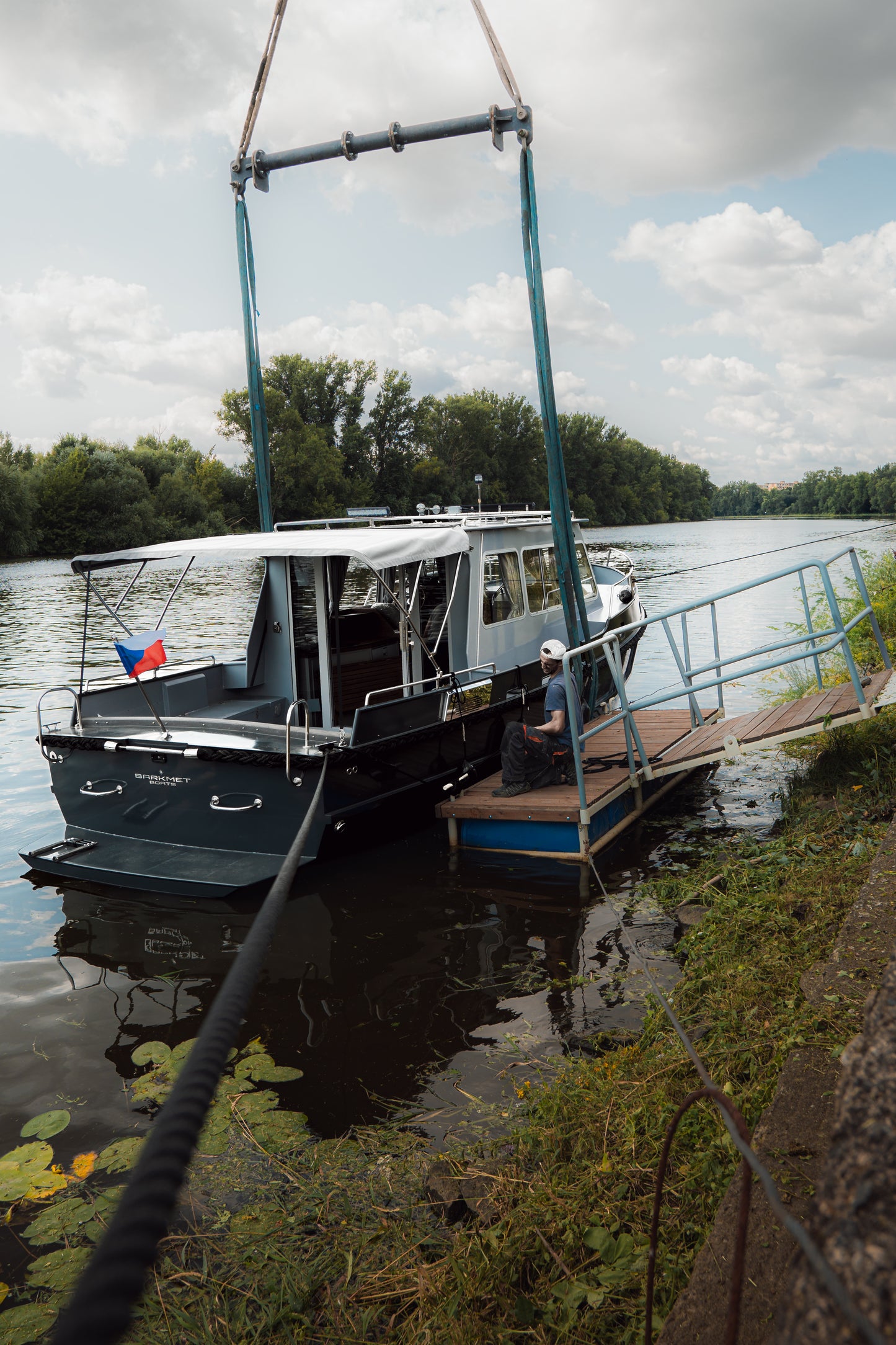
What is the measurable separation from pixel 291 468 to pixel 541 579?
5408 cm

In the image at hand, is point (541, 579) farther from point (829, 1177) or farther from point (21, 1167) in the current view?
point (829, 1177)

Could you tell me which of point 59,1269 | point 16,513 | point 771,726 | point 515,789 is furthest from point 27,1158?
point 16,513

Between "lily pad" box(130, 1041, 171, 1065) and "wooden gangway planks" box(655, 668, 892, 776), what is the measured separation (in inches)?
178

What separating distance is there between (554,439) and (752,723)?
3205mm

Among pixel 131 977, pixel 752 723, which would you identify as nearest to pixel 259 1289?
pixel 131 977

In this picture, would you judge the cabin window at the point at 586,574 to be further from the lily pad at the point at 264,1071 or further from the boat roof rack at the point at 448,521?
the lily pad at the point at 264,1071

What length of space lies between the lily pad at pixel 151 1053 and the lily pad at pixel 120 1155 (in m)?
0.78

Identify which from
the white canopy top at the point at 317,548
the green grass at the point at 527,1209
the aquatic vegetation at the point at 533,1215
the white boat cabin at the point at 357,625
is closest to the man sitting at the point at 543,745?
the white boat cabin at the point at 357,625

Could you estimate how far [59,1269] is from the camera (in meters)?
3.59

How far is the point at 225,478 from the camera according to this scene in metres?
70.9

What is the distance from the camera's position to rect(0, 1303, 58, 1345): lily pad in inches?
126

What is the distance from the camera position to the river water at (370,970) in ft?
16.2

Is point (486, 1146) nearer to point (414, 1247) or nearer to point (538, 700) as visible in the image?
point (414, 1247)

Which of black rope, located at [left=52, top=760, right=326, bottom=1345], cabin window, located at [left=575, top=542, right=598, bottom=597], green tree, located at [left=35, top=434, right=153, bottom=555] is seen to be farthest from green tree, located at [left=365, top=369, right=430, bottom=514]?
black rope, located at [left=52, top=760, right=326, bottom=1345]
